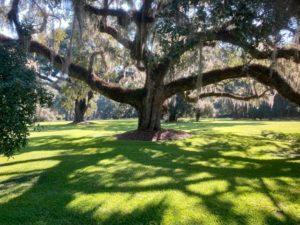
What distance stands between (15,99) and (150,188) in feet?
8.47

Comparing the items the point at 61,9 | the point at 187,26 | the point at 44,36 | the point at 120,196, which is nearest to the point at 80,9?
the point at 61,9

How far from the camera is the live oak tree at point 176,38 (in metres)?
6.50

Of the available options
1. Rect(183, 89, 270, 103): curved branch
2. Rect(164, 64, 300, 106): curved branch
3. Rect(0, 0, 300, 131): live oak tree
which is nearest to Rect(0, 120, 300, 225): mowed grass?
Rect(0, 0, 300, 131): live oak tree

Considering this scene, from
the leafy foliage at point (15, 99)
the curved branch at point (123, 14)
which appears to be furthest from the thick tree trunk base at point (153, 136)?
the leafy foliage at point (15, 99)

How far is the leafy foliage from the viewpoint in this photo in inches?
210

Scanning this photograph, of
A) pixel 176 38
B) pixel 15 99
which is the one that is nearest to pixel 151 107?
pixel 176 38

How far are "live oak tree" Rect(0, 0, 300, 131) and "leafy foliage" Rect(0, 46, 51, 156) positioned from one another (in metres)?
1.02

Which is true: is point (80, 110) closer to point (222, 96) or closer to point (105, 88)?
point (222, 96)

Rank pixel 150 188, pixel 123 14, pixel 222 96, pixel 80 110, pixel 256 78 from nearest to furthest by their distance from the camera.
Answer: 1. pixel 150 188
2. pixel 123 14
3. pixel 256 78
4. pixel 222 96
5. pixel 80 110

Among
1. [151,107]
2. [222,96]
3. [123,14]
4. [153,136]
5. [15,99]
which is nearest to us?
[15,99]

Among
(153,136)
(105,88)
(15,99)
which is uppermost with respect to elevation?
(105,88)

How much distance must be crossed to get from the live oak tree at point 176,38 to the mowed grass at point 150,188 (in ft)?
8.17

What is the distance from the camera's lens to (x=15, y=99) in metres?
5.36

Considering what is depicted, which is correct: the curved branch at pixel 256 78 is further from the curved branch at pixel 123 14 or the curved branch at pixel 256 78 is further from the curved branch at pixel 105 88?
the curved branch at pixel 123 14
